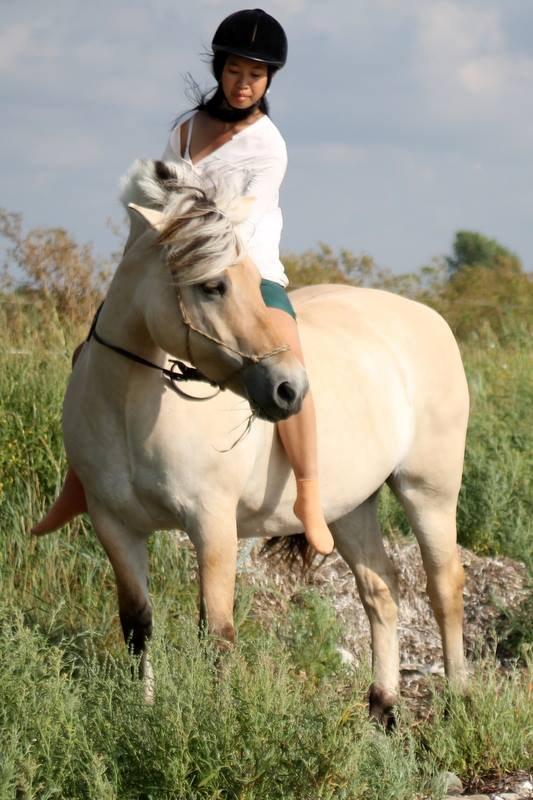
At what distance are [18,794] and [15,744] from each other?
0.36 metres

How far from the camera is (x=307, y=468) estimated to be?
14.5 feet

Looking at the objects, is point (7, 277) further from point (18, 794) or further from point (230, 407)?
point (18, 794)

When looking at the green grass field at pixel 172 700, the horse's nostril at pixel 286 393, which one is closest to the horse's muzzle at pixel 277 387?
the horse's nostril at pixel 286 393

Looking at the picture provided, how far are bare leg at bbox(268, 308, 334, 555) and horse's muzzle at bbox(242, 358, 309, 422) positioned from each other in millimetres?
681

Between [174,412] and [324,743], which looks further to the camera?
[174,412]

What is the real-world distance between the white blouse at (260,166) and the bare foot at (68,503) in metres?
1.08

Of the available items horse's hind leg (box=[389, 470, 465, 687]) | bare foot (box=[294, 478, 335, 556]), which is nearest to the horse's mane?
bare foot (box=[294, 478, 335, 556])

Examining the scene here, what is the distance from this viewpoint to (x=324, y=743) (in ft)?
11.1

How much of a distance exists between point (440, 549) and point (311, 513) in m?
1.27

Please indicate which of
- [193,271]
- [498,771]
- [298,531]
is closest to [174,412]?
[193,271]

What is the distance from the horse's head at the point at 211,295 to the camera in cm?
367

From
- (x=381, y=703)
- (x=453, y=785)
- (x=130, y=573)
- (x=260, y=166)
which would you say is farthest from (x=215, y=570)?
(x=381, y=703)

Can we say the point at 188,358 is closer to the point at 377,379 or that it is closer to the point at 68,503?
the point at 68,503

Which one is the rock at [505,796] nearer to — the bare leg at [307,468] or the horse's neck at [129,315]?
the bare leg at [307,468]
